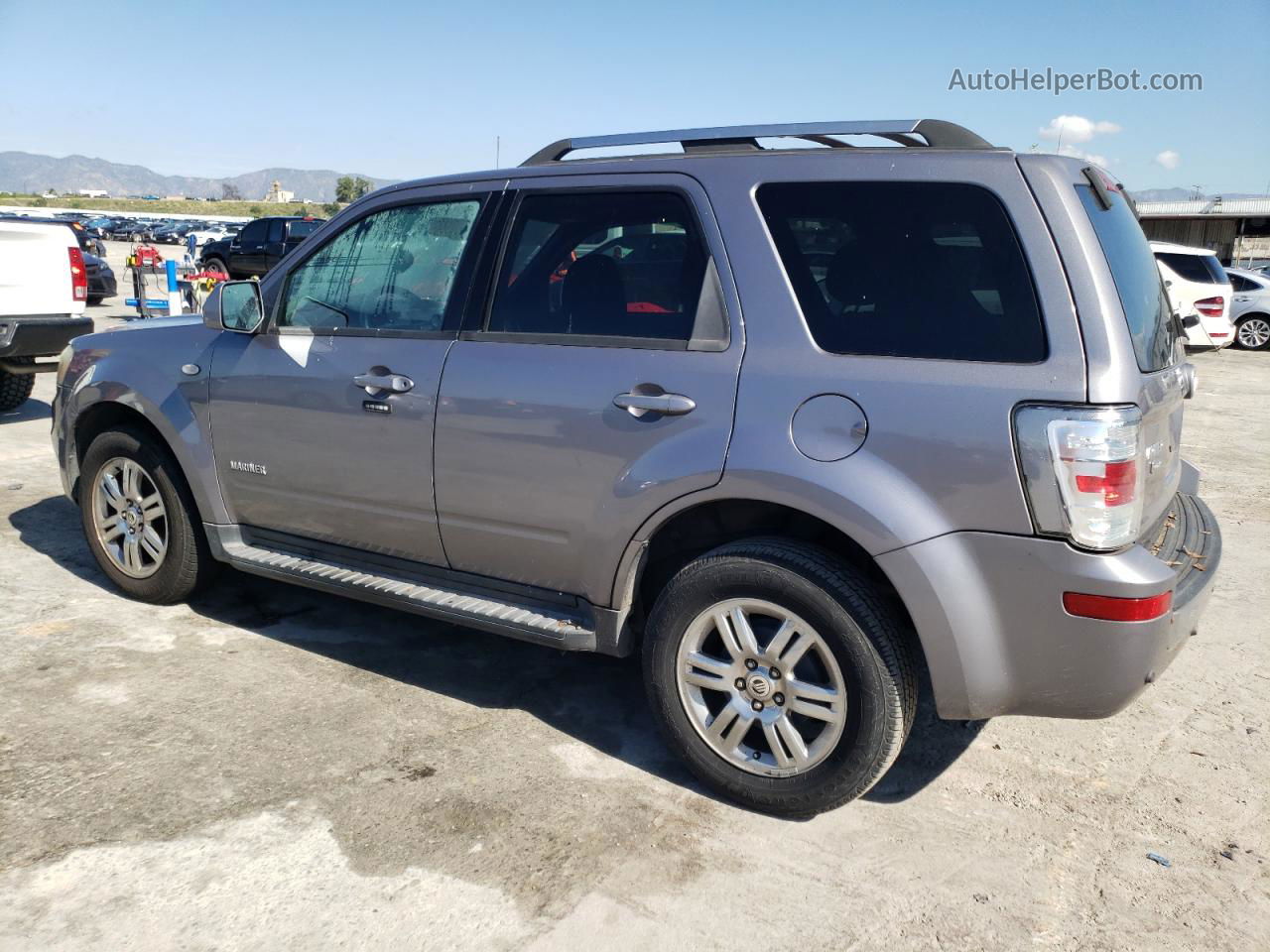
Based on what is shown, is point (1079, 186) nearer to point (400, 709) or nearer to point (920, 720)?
point (920, 720)

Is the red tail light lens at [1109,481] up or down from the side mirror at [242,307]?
down

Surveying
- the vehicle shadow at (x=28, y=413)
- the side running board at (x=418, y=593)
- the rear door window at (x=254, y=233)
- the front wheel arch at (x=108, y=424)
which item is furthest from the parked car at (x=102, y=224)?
the side running board at (x=418, y=593)

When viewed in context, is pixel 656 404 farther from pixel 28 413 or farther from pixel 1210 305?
pixel 1210 305

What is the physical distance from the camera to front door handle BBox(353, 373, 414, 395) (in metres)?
3.76

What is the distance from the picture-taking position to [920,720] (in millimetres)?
3916

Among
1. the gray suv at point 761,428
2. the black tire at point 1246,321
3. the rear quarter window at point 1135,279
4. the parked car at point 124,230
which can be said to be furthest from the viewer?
the parked car at point 124,230

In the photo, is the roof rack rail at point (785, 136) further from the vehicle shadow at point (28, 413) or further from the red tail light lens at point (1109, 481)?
the vehicle shadow at point (28, 413)

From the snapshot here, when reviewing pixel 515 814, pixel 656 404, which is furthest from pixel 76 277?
pixel 515 814

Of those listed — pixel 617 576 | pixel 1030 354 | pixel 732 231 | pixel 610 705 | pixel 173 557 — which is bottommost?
pixel 610 705

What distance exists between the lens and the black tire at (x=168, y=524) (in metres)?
4.56

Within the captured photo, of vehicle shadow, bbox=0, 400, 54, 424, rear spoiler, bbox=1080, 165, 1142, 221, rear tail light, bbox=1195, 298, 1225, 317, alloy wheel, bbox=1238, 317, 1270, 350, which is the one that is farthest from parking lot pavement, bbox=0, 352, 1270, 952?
alloy wheel, bbox=1238, 317, 1270, 350

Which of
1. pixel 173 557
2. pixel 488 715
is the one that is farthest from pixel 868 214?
pixel 173 557

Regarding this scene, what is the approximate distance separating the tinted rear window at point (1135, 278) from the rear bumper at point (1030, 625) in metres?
0.57

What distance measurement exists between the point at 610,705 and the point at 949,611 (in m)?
1.56
